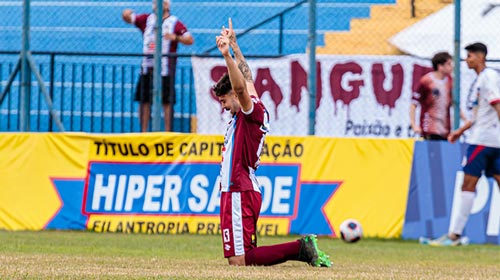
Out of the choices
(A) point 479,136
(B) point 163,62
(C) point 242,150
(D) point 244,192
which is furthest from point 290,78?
(D) point 244,192

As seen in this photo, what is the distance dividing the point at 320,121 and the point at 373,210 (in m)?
2.54

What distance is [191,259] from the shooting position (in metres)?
11.1

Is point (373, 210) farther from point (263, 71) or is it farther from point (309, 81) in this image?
point (263, 71)

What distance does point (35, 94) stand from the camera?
58.2 feet

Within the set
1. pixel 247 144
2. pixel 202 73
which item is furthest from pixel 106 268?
pixel 202 73

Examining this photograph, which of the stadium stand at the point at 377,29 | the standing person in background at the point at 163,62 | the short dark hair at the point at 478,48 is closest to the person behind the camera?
the short dark hair at the point at 478,48

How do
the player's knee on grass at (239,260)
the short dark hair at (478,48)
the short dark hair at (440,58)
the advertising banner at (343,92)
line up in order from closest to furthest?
the player's knee on grass at (239,260)
the short dark hair at (478,48)
the short dark hair at (440,58)
the advertising banner at (343,92)

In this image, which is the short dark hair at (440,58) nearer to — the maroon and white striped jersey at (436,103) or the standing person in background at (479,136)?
the maroon and white striped jersey at (436,103)

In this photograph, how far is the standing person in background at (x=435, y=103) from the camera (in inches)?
630

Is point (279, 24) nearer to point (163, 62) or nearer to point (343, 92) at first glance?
point (343, 92)

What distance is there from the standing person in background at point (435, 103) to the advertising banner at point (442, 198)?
792 millimetres

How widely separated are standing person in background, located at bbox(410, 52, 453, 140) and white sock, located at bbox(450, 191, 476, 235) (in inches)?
74.7

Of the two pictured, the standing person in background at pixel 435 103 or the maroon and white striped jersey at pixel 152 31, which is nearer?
the standing person in background at pixel 435 103

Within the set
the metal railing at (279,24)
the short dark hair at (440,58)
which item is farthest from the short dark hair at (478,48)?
the metal railing at (279,24)
